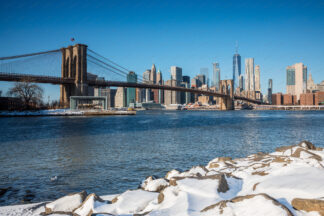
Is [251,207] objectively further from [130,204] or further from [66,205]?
[66,205]

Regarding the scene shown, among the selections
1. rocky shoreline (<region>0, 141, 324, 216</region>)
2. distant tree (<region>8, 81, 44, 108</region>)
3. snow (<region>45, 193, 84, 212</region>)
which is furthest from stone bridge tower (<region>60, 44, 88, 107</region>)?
rocky shoreline (<region>0, 141, 324, 216</region>)

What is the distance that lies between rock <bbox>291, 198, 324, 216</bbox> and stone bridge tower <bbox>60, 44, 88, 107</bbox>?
5609 cm

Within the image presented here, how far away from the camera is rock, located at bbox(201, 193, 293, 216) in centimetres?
259

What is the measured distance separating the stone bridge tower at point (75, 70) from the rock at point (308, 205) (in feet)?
184

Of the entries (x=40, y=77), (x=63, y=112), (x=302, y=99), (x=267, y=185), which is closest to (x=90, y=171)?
(x=267, y=185)

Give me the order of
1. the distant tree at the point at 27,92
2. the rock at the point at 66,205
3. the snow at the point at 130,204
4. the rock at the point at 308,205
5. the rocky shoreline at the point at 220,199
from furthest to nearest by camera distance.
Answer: the distant tree at the point at 27,92, the rock at the point at 66,205, the snow at the point at 130,204, the rocky shoreline at the point at 220,199, the rock at the point at 308,205

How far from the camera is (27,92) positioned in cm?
5481

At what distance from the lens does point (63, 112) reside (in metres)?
51.0

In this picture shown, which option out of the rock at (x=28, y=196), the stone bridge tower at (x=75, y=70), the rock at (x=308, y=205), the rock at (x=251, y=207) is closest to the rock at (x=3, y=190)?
the rock at (x=28, y=196)

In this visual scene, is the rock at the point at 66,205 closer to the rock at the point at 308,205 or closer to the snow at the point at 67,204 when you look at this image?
the snow at the point at 67,204

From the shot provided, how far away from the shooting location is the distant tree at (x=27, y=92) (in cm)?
5361

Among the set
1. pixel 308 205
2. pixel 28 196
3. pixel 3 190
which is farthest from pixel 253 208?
pixel 3 190

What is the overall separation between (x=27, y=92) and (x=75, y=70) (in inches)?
428

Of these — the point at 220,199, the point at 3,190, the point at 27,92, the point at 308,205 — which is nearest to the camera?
the point at 308,205
